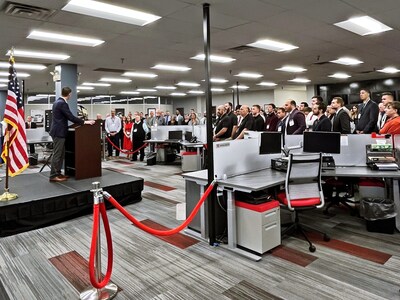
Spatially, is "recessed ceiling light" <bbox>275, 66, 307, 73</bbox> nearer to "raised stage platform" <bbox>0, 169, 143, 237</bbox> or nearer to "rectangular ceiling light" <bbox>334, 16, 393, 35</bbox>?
"rectangular ceiling light" <bbox>334, 16, 393, 35</bbox>

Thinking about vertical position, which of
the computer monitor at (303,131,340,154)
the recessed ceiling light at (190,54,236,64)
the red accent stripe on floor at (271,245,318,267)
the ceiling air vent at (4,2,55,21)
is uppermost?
the recessed ceiling light at (190,54,236,64)

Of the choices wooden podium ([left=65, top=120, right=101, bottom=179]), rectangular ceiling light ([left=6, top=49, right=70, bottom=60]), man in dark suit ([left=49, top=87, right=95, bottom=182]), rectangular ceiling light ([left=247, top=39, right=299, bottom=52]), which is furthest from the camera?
rectangular ceiling light ([left=6, top=49, right=70, bottom=60])

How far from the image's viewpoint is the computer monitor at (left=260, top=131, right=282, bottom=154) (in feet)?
11.4

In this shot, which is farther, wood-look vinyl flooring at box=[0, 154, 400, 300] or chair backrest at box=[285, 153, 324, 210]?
chair backrest at box=[285, 153, 324, 210]

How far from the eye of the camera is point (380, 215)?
3229 mm

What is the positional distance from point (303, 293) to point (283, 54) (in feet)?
20.1

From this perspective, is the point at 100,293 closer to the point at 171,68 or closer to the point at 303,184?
the point at 303,184

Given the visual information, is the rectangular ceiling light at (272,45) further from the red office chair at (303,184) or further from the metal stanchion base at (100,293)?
the metal stanchion base at (100,293)

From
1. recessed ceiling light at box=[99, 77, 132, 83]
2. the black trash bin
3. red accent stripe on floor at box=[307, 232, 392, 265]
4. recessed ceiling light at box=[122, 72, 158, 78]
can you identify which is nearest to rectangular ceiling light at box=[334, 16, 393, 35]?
the black trash bin

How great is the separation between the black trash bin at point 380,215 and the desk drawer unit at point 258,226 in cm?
117

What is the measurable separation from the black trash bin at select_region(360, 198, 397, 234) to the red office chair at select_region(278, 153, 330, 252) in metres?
0.78

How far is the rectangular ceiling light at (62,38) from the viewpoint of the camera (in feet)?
16.6

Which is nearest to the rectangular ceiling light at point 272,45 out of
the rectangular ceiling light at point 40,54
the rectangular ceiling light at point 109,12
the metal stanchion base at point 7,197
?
the rectangular ceiling light at point 109,12

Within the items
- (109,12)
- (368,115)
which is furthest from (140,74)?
(368,115)
